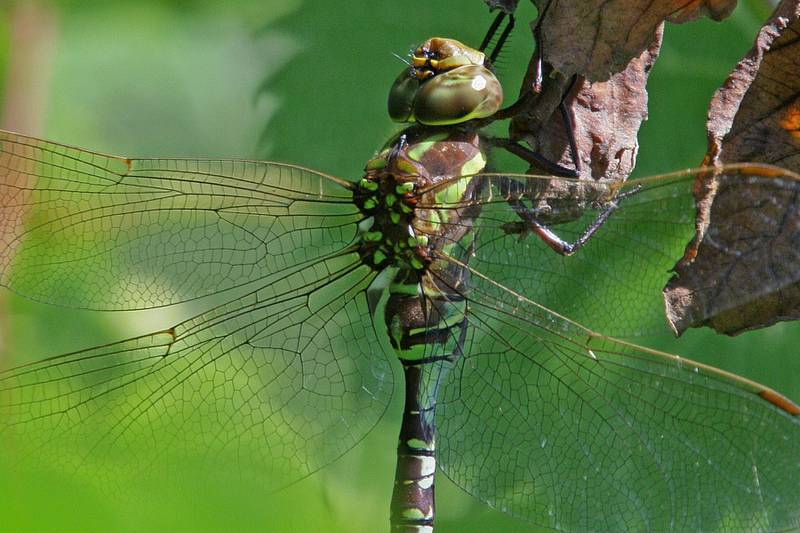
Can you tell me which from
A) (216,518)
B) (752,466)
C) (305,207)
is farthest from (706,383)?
(216,518)

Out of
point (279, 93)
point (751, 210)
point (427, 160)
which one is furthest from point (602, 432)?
point (279, 93)

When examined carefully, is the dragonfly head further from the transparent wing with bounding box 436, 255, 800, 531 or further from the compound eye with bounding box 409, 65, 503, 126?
the transparent wing with bounding box 436, 255, 800, 531

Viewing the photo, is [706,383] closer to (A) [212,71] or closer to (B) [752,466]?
(B) [752,466]

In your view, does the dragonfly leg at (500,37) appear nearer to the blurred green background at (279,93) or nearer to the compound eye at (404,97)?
the blurred green background at (279,93)

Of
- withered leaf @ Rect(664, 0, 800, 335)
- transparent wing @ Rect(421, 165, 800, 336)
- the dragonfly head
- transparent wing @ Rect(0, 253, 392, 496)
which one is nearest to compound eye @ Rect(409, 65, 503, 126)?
the dragonfly head

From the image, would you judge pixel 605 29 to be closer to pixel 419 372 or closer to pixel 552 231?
pixel 552 231
